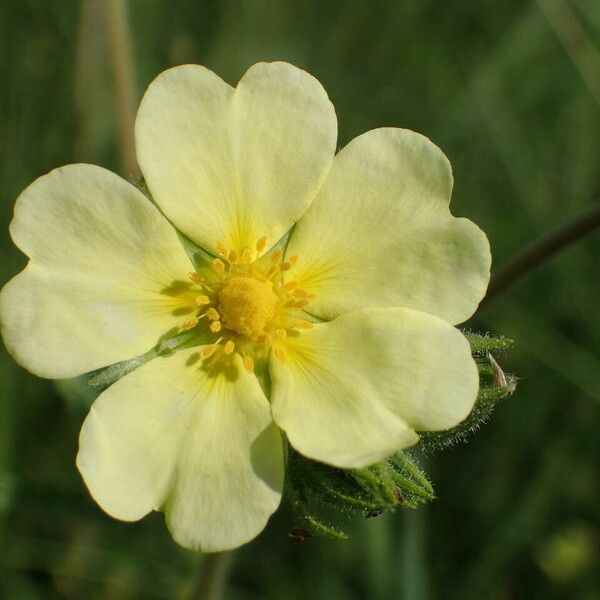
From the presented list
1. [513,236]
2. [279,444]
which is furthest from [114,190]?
[513,236]

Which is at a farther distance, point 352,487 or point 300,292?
point 300,292

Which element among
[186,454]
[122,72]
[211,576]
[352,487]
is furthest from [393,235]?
[122,72]

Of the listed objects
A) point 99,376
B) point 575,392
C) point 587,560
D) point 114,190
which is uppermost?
point 114,190

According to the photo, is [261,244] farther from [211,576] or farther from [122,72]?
[122,72]

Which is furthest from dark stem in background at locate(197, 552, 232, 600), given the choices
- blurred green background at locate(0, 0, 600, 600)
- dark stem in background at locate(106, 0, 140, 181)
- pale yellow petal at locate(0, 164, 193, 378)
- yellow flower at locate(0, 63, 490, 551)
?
dark stem in background at locate(106, 0, 140, 181)

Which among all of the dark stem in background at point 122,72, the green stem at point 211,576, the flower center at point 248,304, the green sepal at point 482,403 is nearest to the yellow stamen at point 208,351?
the flower center at point 248,304

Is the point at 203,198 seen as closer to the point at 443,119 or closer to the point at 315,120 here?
the point at 315,120

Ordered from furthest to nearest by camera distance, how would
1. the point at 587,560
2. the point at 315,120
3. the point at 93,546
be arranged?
the point at 587,560
the point at 93,546
the point at 315,120
